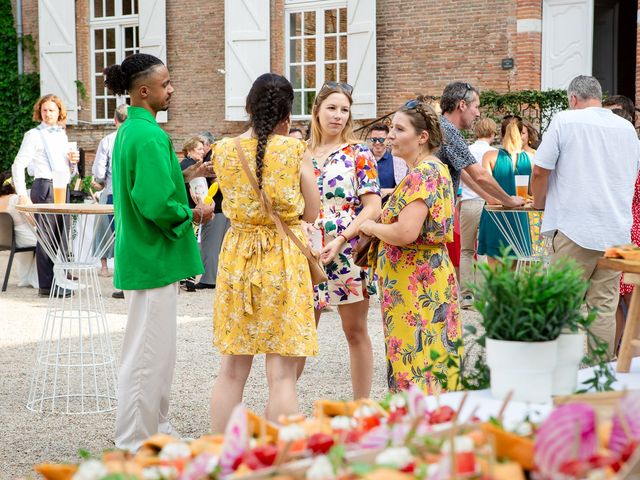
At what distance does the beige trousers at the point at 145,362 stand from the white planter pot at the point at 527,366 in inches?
88.4

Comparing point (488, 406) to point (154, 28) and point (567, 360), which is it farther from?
point (154, 28)

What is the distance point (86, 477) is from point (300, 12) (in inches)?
582

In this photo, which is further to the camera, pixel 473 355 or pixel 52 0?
pixel 52 0

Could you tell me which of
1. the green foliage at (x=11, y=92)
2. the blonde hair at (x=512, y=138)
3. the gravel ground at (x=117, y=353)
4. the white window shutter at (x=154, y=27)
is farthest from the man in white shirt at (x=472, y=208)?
the green foliage at (x=11, y=92)

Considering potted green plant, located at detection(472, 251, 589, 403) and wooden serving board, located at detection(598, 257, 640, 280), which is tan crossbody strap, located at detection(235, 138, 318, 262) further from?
potted green plant, located at detection(472, 251, 589, 403)

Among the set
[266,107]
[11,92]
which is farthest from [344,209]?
[11,92]

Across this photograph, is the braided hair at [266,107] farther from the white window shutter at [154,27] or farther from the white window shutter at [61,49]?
the white window shutter at [61,49]

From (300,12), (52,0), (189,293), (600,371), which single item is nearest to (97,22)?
(52,0)

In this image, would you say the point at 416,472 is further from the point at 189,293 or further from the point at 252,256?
the point at 189,293

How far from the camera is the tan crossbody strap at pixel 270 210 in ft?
12.2

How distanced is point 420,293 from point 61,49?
15215mm

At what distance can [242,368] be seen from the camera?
3.97 m

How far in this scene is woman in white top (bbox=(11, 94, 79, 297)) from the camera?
9008mm

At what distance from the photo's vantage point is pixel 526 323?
204 cm
